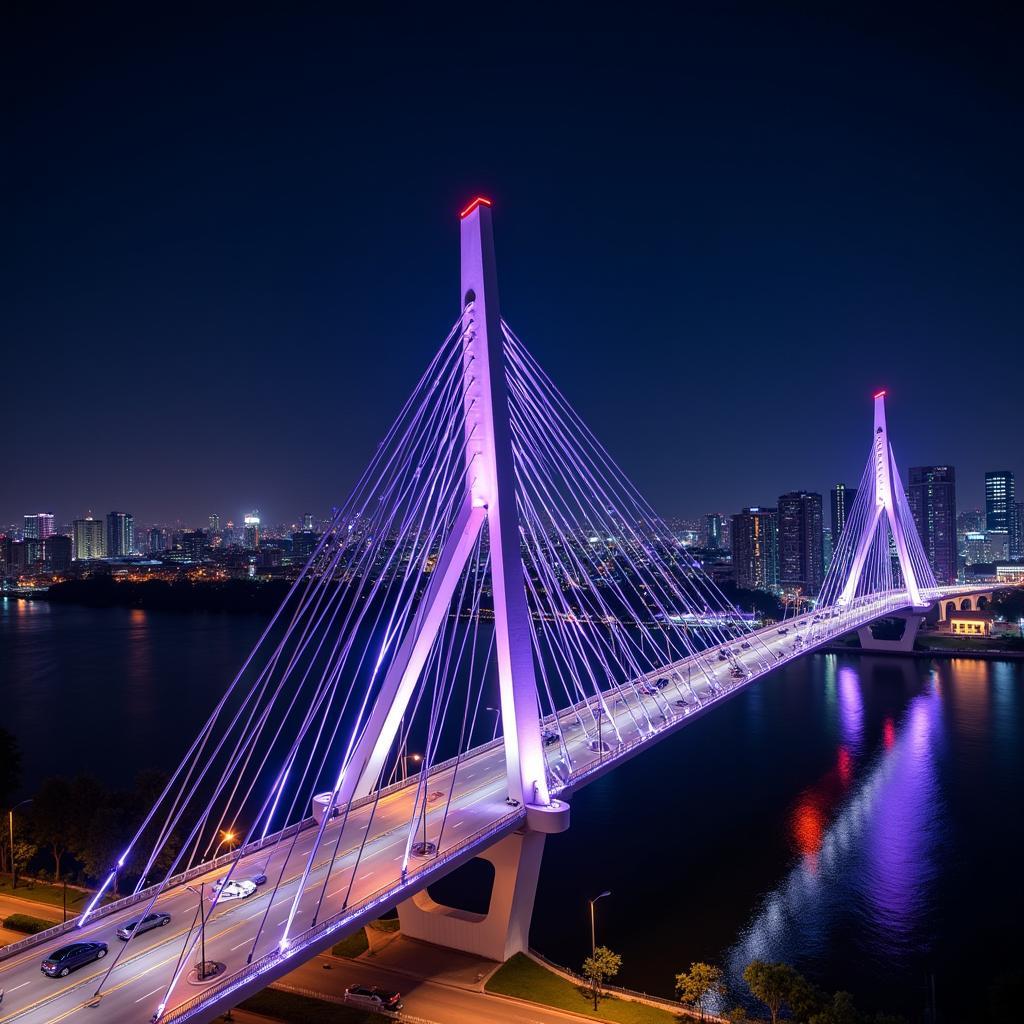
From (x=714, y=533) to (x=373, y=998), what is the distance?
320 ft

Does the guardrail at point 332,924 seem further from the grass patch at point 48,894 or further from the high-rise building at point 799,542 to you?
the high-rise building at point 799,542

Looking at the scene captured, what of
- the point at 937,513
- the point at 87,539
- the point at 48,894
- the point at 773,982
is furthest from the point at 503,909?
the point at 87,539

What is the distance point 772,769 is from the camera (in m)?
15.7

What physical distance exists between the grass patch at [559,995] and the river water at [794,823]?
0.91 metres

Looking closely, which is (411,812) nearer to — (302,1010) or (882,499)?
(302,1010)

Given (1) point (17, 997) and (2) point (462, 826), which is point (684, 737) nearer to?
(2) point (462, 826)

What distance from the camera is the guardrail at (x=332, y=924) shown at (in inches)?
190

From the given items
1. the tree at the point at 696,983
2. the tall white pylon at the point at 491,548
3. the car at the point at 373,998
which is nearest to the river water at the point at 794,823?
the tree at the point at 696,983

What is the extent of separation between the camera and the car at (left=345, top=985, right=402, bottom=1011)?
6934 mm

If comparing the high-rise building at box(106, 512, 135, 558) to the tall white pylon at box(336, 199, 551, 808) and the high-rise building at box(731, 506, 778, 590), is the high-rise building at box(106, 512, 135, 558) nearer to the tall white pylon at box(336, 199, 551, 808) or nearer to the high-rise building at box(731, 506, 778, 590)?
the high-rise building at box(731, 506, 778, 590)

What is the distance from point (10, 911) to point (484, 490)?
23.1ft

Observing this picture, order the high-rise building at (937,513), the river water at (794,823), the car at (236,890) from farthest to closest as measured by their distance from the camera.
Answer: the high-rise building at (937,513), the river water at (794,823), the car at (236,890)

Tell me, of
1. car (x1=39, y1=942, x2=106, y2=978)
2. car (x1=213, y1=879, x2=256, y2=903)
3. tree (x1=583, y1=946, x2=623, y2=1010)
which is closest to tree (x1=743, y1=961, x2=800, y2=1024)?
tree (x1=583, y1=946, x2=623, y2=1010)

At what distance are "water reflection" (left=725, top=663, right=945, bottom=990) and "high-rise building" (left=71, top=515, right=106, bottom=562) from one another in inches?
4070
